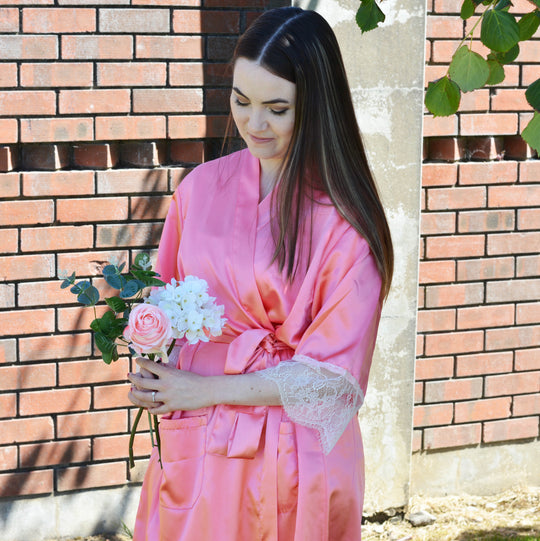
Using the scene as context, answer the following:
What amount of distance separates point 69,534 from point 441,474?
1.63 meters

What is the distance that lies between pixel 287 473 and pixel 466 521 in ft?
6.53

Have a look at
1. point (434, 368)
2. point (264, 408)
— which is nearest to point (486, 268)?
point (434, 368)

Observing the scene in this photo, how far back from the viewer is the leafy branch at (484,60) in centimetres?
210

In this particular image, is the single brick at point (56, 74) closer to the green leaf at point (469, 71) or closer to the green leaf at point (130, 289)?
the green leaf at point (130, 289)

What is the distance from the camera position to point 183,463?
93.3 inches

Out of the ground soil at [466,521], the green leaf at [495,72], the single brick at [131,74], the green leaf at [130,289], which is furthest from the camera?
the ground soil at [466,521]

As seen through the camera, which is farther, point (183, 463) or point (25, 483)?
point (25, 483)

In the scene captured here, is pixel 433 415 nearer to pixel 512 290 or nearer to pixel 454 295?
pixel 454 295

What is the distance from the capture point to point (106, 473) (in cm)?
370

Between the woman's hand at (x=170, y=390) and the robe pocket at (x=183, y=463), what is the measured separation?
10cm

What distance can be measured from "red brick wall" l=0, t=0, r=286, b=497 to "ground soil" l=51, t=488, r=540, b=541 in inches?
19.2

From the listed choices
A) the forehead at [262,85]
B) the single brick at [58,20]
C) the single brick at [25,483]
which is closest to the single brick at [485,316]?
the single brick at [25,483]

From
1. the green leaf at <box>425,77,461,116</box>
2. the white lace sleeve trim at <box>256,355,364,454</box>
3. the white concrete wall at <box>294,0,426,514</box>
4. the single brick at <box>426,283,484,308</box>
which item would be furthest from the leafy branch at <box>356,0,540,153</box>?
the single brick at <box>426,283,484,308</box>

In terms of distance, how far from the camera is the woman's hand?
228 centimetres
